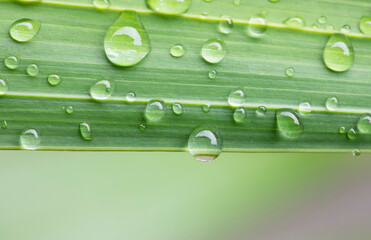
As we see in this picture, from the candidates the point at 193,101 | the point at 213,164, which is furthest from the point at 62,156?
the point at 193,101

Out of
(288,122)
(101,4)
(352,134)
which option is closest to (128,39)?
(101,4)

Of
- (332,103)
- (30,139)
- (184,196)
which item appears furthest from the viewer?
(184,196)

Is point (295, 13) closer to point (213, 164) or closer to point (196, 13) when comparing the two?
point (196, 13)

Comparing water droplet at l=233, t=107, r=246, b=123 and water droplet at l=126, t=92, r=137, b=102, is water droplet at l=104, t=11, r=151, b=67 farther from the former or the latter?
water droplet at l=233, t=107, r=246, b=123

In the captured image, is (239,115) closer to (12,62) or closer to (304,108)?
(304,108)

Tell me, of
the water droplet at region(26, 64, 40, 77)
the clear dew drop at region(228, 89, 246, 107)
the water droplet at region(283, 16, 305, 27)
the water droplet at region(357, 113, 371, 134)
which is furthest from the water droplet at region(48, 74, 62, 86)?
the water droplet at region(357, 113, 371, 134)
